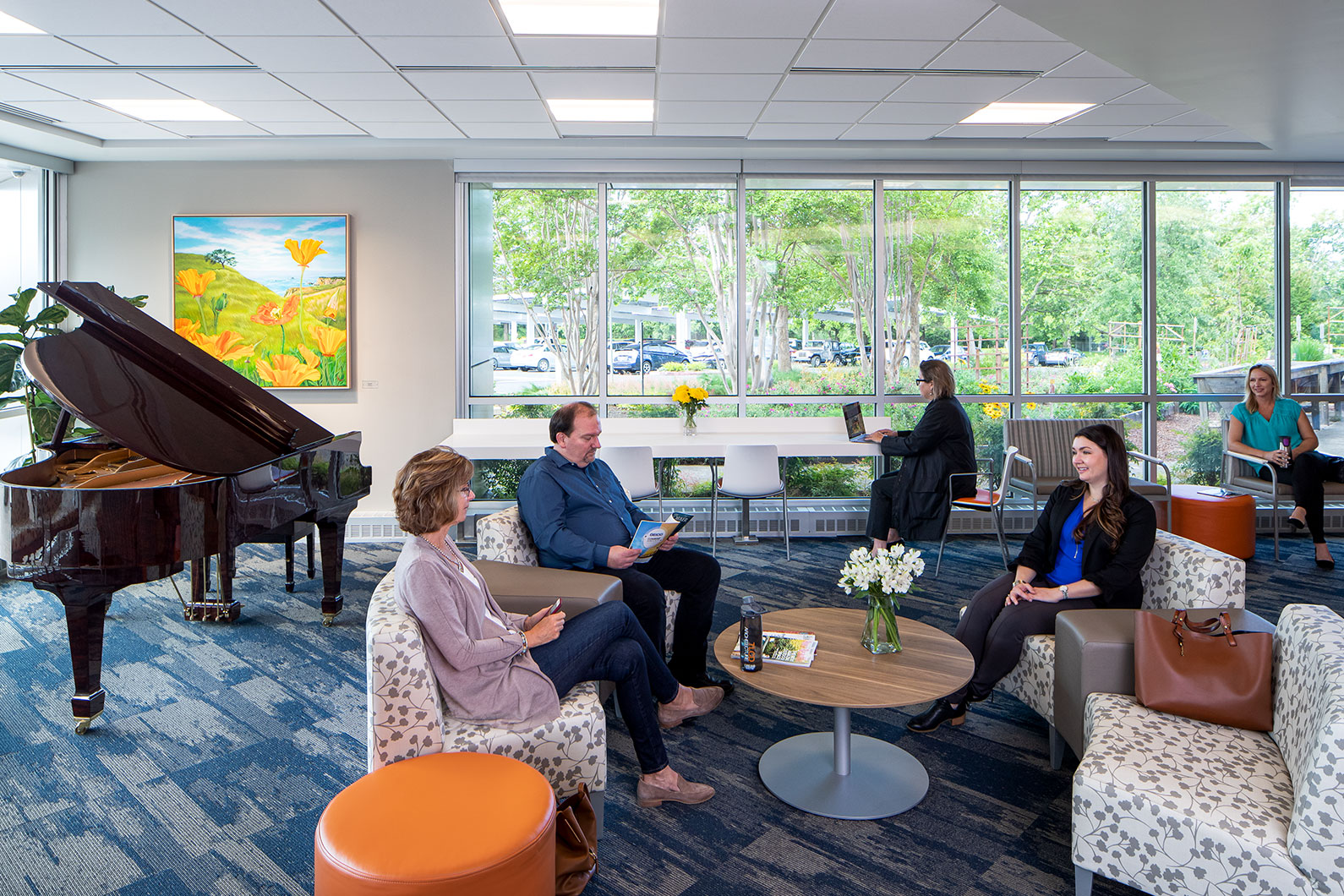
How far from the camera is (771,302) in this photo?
23.5 ft

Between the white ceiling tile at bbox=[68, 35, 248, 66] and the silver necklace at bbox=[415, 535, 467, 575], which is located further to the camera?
the white ceiling tile at bbox=[68, 35, 248, 66]

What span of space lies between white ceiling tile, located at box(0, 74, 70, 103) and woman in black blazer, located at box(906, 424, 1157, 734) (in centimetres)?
562

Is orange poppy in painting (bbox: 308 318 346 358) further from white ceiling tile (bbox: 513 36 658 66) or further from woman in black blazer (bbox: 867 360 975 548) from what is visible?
woman in black blazer (bbox: 867 360 975 548)

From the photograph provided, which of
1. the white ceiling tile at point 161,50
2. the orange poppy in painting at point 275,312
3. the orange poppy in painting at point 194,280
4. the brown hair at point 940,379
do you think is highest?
the white ceiling tile at point 161,50

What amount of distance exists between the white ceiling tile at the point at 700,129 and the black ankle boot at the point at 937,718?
159 inches

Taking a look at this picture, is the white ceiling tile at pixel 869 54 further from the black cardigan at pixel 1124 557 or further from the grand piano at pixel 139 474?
the grand piano at pixel 139 474

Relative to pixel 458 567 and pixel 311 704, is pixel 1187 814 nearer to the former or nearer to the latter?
pixel 458 567

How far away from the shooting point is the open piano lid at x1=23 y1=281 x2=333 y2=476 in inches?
141

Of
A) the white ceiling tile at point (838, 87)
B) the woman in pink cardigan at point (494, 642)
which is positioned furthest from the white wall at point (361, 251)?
the woman in pink cardigan at point (494, 642)

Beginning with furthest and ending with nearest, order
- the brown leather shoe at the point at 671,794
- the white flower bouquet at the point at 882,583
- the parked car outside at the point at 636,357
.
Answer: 1. the parked car outside at the point at 636,357
2. the white flower bouquet at the point at 882,583
3. the brown leather shoe at the point at 671,794

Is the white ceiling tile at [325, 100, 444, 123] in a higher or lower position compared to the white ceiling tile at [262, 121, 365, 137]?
lower

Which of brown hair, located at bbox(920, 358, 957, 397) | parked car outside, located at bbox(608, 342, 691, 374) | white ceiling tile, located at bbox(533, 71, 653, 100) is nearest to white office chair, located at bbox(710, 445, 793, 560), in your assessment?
brown hair, located at bbox(920, 358, 957, 397)

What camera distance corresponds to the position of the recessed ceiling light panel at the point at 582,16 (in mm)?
3771

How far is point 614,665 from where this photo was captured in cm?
285
